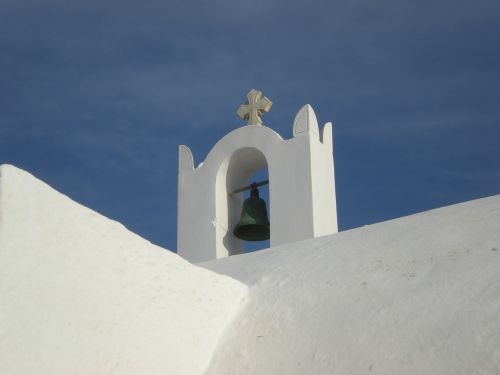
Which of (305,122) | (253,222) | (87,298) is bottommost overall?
(87,298)

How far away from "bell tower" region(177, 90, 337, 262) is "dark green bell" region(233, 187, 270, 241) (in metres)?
0.15

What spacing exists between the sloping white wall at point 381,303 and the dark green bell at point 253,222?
10.2 feet

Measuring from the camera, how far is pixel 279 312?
518 centimetres

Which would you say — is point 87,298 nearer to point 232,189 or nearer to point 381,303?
point 381,303

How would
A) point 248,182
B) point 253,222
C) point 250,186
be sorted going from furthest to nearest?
point 248,182, point 250,186, point 253,222

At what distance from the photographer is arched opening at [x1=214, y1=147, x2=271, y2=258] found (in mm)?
9359

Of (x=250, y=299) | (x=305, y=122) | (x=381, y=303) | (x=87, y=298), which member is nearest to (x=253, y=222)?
(x=305, y=122)

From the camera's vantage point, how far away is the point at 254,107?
9.93 meters

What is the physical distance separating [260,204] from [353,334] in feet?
16.0

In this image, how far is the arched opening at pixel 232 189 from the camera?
936cm

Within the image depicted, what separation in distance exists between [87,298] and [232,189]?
17.2 feet

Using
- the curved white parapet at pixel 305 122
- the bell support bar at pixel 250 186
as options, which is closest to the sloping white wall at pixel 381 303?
the curved white parapet at pixel 305 122

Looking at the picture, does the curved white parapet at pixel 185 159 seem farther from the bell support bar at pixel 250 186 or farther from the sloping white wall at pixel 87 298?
the sloping white wall at pixel 87 298

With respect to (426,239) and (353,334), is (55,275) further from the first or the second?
(426,239)
